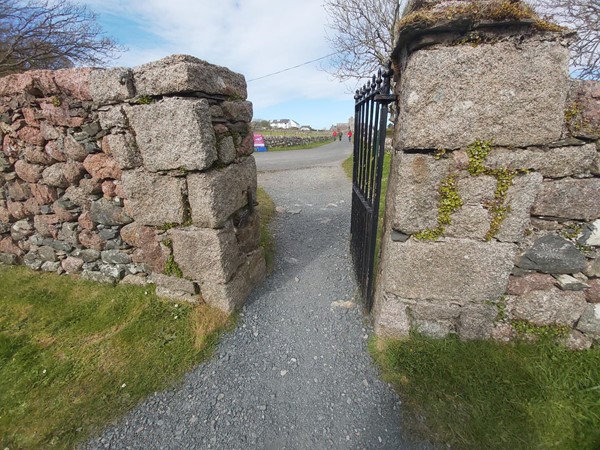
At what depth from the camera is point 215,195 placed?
7.92 feet

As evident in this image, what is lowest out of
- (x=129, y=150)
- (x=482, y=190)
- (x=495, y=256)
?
(x=495, y=256)

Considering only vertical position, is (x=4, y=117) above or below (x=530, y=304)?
above

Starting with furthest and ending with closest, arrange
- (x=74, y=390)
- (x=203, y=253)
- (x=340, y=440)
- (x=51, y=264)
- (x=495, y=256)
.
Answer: (x=51, y=264) < (x=203, y=253) < (x=74, y=390) < (x=495, y=256) < (x=340, y=440)

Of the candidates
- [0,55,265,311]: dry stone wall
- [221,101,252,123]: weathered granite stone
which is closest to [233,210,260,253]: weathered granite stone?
[0,55,265,311]: dry stone wall

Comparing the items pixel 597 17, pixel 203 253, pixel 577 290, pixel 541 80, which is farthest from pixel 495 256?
pixel 597 17

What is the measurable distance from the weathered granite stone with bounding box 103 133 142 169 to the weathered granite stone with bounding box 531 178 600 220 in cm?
331

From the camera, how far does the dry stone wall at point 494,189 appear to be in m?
1.60

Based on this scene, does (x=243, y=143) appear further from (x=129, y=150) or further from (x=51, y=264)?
(x=51, y=264)

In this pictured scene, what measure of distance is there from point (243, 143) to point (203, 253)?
4.28 feet

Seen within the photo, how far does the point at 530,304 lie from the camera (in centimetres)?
209

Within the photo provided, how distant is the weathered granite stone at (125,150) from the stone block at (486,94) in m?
2.37

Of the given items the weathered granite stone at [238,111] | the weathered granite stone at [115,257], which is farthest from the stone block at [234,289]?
the weathered granite stone at [238,111]

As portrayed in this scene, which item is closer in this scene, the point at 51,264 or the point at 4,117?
the point at 4,117

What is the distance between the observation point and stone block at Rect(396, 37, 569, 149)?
1.57 metres
